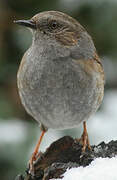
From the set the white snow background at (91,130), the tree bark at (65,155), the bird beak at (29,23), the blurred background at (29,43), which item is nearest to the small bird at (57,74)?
the bird beak at (29,23)

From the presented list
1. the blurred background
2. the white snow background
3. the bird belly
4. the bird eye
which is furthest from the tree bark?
the blurred background

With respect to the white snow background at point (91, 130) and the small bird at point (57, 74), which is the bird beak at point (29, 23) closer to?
the small bird at point (57, 74)

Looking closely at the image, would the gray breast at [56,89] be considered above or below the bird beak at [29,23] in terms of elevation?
below

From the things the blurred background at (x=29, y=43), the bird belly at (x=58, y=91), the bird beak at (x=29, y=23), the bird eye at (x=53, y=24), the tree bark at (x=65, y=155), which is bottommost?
the tree bark at (x=65, y=155)

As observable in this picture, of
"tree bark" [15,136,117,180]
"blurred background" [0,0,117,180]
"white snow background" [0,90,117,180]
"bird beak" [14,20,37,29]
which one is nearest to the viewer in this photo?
"tree bark" [15,136,117,180]

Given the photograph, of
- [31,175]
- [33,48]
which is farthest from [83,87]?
[31,175]

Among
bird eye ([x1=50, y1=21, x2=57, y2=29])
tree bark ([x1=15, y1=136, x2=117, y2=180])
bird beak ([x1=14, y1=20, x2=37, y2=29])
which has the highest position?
bird eye ([x1=50, y1=21, x2=57, y2=29])

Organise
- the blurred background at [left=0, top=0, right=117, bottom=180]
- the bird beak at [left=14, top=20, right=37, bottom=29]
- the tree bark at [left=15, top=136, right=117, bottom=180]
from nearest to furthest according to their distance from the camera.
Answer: the tree bark at [left=15, top=136, right=117, bottom=180] < the bird beak at [left=14, top=20, right=37, bottom=29] < the blurred background at [left=0, top=0, right=117, bottom=180]

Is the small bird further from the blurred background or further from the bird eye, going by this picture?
the blurred background
